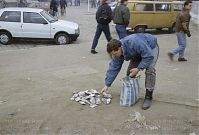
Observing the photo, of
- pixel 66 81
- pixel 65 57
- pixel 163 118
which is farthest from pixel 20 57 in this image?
pixel 163 118

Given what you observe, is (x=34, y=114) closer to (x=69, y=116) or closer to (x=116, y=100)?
(x=69, y=116)

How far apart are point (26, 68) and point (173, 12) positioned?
10.9 metres

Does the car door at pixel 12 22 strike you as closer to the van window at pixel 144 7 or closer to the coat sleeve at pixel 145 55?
the van window at pixel 144 7

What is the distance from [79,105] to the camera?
6590mm

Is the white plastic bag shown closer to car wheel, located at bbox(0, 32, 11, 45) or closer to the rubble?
the rubble

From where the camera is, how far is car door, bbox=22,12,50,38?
52.2 ft

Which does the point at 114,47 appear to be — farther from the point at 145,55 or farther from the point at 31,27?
the point at 31,27

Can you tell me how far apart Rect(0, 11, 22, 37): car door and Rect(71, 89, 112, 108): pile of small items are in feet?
31.6

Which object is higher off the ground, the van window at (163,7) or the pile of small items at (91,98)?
the van window at (163,7)

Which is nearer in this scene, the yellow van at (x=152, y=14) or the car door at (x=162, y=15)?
the yellow van at (x=152, y=14)

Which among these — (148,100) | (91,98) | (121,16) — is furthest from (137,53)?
(121,16)

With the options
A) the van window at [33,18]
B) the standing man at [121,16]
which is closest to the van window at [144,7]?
the van window at [33,18]

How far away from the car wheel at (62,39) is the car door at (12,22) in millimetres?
1600

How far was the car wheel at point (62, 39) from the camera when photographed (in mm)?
15992
